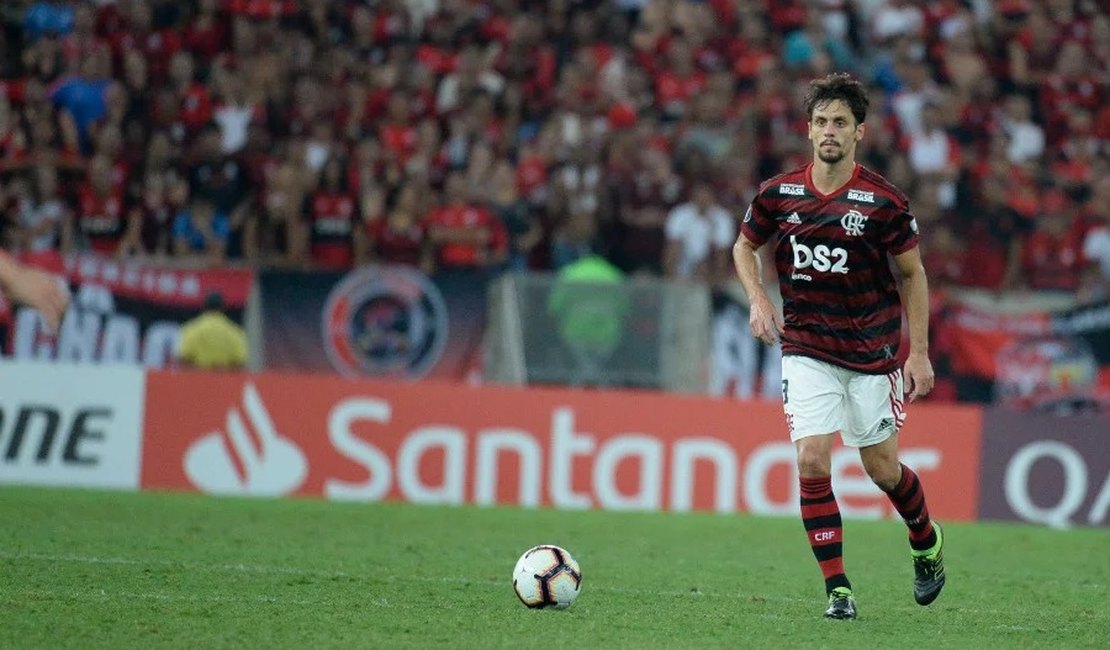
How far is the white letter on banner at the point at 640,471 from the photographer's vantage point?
1511cm

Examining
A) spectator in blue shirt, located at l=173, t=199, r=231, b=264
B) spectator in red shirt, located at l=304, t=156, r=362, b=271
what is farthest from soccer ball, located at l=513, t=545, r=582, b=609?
spectator in red shirt, located at l=304, t=156, r=362, b=271

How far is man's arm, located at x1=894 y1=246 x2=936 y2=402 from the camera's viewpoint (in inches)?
315

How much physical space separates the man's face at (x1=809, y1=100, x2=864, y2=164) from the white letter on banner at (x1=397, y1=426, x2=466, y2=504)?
7561mm

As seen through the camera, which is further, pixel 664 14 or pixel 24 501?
pixel 664 14

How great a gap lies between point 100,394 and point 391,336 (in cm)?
299

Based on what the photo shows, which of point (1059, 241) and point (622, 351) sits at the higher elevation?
point (1059, 241)

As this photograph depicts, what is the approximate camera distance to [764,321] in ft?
25.5

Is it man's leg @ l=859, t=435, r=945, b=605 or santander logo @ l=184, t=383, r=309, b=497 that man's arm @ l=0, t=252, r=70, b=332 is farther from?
Answer: santander logo @ l=184, t=383, r=309, b=497

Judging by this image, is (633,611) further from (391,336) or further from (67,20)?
(67,20)

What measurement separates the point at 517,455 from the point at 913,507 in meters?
7.06

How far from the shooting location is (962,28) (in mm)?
21906

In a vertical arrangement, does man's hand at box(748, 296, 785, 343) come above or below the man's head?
below

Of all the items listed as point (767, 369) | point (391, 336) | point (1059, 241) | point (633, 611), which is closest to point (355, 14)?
point (391, 336)

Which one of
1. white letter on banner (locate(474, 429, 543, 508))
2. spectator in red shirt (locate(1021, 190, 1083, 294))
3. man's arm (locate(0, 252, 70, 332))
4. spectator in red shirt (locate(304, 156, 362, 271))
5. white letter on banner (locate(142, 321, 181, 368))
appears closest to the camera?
man's arm (locate(0, 252, 70, 332))
